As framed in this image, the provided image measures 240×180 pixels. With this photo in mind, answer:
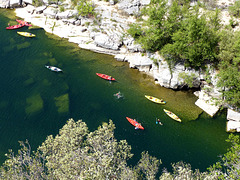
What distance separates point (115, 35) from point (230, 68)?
32531 mm

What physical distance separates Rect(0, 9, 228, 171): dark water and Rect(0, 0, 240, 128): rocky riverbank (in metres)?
2.16

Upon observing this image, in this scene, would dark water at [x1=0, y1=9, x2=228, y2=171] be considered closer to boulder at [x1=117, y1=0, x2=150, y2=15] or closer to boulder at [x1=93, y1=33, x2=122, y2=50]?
boulder at [x1=93, y1=33, x2=122, y2=50]

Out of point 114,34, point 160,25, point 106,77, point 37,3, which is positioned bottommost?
point 106,77

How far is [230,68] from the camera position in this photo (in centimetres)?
4559

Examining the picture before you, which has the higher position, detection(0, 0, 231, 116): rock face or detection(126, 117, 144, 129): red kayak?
detection(0, 0, 231, 116): rock face

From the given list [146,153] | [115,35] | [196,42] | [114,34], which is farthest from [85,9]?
[146,153]

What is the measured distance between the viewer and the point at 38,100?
48094 millimetres

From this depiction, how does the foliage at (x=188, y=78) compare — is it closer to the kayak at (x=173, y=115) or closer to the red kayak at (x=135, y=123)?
the kayak at (x=173, y=115)

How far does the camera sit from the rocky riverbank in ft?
166

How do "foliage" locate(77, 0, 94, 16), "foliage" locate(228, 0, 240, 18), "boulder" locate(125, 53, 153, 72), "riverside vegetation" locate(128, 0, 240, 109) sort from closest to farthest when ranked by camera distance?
"riverside vegetation" locate(128, 0, 240, 109) < "foliage" locate(228, 0, 240, 18) < "boulder" locate(125, 53, 153, 72) < "foliage" locate(77, 0, 94, 16)

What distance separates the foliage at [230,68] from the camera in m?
44.5

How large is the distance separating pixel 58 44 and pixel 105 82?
23262 millimetres

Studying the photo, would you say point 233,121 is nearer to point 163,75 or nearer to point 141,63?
point 163,75

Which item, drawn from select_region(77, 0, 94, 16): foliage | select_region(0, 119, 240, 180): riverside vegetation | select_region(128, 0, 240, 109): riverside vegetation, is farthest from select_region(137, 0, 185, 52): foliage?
select_region(0, 119, 240, 180): riverside vegetation
